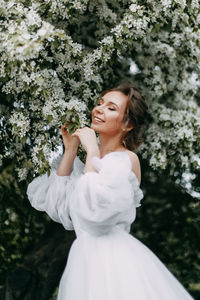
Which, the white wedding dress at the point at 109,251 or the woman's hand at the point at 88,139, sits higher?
the woman's hand at the point at 88,139

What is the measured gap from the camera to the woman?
2.57m

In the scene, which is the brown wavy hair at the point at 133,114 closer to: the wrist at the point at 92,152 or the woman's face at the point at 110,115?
the woman's face at the point at 110,115

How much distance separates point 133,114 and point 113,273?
1.16 meters

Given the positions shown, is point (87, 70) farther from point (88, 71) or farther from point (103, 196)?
point (103, 196)

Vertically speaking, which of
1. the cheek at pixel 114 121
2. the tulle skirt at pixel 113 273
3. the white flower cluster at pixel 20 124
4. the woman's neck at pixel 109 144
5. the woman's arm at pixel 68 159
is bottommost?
the tulle skirt at pixel 113 273

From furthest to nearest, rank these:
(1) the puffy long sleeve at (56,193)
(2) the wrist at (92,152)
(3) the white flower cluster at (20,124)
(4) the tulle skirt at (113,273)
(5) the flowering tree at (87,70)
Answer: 1. (3) the white flower cluster at (20,124)
2. (5) the flowering tree at (87,70)
3. (1) the puffy long sleeve at (56,193)
4. (2) the wrist at (92,152)
5. (4) the tulle skirt at (113,273)

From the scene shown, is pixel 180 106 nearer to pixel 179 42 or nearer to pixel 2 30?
pixel 179 42

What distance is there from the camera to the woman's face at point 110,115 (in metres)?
3.06

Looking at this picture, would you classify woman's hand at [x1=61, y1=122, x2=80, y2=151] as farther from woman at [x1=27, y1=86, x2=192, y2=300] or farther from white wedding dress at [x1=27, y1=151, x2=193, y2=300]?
white wedding dress at [x1=27, y1=151, x2=193, y2=300]

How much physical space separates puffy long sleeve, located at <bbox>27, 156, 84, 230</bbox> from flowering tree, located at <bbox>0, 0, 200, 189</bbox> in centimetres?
20

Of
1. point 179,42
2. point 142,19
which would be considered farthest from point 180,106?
point 142,19

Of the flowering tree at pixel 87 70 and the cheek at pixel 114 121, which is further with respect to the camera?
the flowering tree at pixel 87 70

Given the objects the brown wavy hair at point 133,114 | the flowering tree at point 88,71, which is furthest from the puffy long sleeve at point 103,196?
the flowering tree at point 88,71

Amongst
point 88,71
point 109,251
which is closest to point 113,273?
point 109,251
